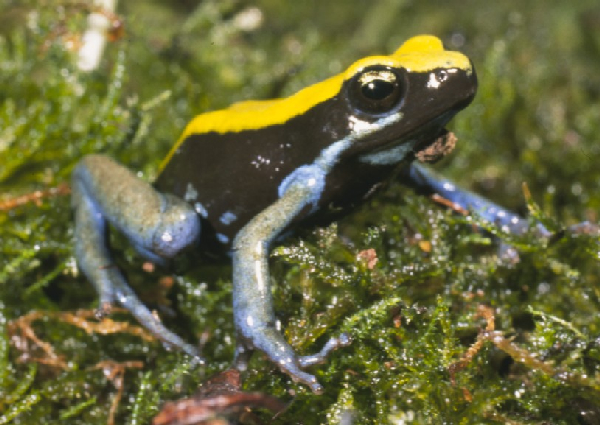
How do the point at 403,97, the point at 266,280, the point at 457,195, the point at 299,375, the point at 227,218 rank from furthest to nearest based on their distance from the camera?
the point at 457,195 → the point at 227,218 → the point at 266,280 → the point at 403,97 → the point at 299,375

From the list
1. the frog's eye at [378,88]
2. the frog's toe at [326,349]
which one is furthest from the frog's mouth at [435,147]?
the frog's toe at [326,349]

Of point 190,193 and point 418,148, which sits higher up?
point 418,148

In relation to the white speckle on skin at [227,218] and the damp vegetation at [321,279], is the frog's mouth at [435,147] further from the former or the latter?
the white speckle on skin at [227,218]

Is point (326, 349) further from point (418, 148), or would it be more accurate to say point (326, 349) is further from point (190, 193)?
point (190, 193)

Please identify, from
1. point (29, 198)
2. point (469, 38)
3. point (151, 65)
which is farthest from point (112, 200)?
point (469, 38)

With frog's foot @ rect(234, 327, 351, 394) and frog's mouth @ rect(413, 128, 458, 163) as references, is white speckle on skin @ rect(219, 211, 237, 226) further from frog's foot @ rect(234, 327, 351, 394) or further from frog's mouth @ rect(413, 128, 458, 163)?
frog's mouth @ rect(413, 128, 458, 163)

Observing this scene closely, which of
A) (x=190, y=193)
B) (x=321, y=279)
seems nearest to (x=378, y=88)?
(x=321, y=279)

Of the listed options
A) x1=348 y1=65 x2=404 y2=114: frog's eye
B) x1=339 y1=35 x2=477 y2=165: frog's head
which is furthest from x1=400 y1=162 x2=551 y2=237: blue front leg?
x1=348 y1=65 x2=404 y2=114: frog's eye
